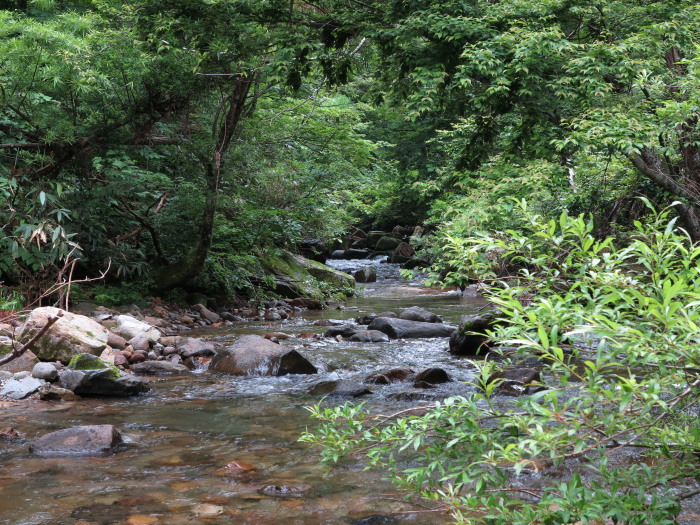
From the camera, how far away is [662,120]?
4840mm

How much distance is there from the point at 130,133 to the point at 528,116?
656cm

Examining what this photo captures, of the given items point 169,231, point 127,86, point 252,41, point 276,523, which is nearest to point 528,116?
point 252,41

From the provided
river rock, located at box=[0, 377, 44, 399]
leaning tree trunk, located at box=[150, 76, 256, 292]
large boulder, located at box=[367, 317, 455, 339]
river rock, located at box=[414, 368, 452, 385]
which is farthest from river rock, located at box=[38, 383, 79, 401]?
large boulder, located at box=[367, 317, 455, 339]

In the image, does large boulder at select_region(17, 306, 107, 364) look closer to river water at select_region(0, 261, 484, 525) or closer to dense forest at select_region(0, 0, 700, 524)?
river water at select_region(0, 261, 484, 525)

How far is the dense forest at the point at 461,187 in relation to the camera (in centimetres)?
180

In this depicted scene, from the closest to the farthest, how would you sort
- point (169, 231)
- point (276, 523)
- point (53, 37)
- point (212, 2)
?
point (276, 523)
point (212, 2)
point (53, 37)
point (169, 231)

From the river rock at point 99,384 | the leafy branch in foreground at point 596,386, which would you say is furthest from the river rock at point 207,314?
the leafy branch in foreground at point 596,386

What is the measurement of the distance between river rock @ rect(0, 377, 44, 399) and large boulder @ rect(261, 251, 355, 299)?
8.11m

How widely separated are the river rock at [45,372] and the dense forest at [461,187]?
1.75 m

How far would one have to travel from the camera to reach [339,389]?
5.98 m

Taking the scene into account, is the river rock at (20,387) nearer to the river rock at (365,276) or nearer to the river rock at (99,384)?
the river rock at (99,384)

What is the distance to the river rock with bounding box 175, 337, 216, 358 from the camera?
7844mm

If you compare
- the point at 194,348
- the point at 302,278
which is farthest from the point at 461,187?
the point at 302,278

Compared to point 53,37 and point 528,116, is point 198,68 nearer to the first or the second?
point 53,37
